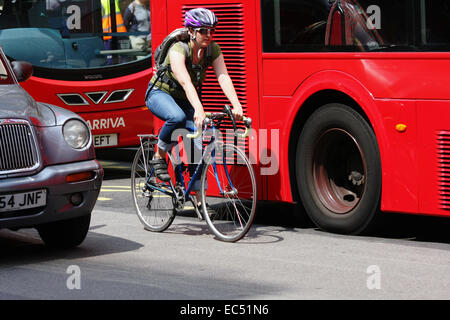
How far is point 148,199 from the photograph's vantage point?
9.55 metres

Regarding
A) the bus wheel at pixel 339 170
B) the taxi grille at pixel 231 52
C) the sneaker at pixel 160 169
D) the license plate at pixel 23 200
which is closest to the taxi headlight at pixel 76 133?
the license plate at pixel 23 200

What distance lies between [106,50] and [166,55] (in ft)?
16.1

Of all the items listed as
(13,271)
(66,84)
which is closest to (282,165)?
(13,271)

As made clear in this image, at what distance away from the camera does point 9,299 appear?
6.68 meters

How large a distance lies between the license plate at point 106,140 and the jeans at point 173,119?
4.40 metres

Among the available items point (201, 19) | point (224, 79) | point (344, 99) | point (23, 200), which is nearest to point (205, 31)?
point (201, 19)

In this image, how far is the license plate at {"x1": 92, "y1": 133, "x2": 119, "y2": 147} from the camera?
13453 mm

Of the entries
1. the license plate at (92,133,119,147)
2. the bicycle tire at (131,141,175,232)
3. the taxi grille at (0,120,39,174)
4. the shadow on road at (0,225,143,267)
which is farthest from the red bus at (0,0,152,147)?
the taxi grille at (0,120,39,174)

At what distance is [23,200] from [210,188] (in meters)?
1.76

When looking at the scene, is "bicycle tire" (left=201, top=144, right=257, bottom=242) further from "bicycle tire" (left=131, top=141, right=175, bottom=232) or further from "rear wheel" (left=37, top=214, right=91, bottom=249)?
"rear wheel" (left=37, top=214, right=91, bottom=249)

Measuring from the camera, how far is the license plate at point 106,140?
530 inches

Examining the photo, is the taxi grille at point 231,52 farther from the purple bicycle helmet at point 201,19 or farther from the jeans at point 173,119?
the purple bicycle helmet at point 201,19

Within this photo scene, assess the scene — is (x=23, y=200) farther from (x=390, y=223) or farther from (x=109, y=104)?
(x=109, y=104)

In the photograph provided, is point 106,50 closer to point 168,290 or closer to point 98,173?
point 98,173
